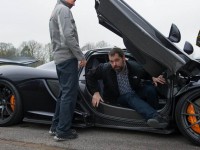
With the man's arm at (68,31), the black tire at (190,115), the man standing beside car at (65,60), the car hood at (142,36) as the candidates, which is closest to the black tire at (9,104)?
the man standing beside car at (65,60)

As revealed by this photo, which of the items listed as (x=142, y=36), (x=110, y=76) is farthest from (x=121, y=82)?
(x=142, y=36)

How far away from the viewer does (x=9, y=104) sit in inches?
187

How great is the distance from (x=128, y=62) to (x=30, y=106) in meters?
1.39

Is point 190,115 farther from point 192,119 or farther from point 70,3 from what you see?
point 70,3

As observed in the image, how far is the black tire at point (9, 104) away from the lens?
15.2 feet

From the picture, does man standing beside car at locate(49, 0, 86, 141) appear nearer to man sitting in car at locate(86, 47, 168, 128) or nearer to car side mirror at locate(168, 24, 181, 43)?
man sitting in car at locate(86, 47, 168, 128)

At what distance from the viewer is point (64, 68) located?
13.1 ft

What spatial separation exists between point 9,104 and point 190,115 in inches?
93.6

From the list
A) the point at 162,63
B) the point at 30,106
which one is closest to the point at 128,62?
the point at 162,63

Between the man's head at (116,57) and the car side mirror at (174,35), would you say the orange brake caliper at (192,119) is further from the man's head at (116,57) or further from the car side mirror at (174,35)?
the man's head at (116,57)

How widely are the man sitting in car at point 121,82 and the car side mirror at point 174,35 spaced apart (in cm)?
62

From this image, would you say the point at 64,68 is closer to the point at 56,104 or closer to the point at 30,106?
the point at 56,104

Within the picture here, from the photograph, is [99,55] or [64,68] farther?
[99,55]

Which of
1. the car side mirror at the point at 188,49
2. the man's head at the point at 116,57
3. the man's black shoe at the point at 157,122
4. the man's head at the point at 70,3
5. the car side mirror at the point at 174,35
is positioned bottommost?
the man's black shoe at the point at 157,122
